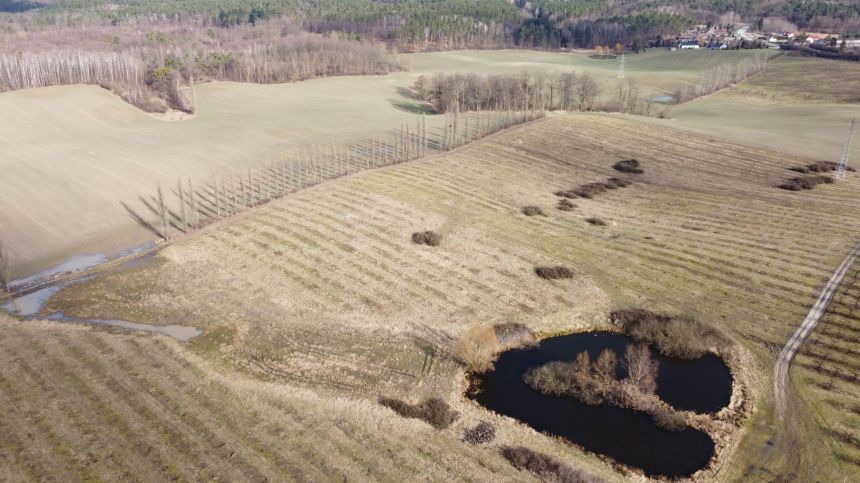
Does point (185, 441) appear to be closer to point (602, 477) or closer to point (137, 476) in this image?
point (137, 476)

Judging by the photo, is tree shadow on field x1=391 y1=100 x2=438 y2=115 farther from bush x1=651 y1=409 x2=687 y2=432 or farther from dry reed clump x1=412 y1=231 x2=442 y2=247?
bush x1=651 y1=409 x2=687 y2=432

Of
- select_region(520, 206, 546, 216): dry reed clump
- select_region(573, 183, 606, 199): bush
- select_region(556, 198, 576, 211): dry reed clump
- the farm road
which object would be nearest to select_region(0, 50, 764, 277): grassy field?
select_region(520, 206, 546, 216): dry reed clump

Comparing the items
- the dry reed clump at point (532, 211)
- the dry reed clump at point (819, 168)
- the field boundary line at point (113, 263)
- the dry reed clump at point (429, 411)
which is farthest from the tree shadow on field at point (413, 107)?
the dry reed clump at point (429, 411)

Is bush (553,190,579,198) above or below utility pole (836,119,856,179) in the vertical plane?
below

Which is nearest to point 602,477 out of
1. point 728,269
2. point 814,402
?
point 814,402

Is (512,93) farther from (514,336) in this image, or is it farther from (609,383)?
(609,383)

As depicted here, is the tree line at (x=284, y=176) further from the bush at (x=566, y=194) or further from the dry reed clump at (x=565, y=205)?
the dry reed clump at (x=565, y=205)

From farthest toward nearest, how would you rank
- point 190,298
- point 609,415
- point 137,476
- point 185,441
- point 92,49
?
point 92,49
point 190,298
point 609,415
point 185,441
point 137,476
